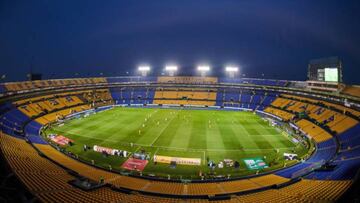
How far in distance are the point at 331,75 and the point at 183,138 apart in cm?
3902

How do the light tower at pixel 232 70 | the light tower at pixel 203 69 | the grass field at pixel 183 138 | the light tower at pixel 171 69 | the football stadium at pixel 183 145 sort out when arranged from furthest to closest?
1. the light tower at pixel 171 69
2. the light tower at pixel 203 69
3. the light tower at pixel 232 70
4. the grass field at pixel 183 138
5. the football stadium at pixel 183 145

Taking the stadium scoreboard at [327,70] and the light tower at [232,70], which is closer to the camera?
the stadium scoreboard at [327,70]

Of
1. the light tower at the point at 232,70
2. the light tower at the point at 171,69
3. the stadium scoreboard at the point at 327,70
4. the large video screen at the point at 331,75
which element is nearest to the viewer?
the stadium scoreboard at the point at 327,70

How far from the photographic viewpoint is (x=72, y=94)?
7325cm

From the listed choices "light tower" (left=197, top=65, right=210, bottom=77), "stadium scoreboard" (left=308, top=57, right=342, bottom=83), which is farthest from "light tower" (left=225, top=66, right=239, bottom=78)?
"stadium scoreboard" (left=308, top=57, right=342, bottom=83)

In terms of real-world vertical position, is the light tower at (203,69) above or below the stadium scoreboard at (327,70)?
above

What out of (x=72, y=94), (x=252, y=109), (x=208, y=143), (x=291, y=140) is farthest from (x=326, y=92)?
(x=72, y=94)

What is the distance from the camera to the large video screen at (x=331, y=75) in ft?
175

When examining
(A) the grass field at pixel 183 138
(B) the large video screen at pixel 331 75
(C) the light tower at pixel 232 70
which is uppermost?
(C) the light tower at pixel 232 70

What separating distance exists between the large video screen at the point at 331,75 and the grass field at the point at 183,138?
18.4m

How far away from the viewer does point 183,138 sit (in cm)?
4156

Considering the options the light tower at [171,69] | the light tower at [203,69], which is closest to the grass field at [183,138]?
the light tower at [203,69]

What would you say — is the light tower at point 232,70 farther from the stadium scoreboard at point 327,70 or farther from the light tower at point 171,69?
the stadium scoreboard at point 327,70

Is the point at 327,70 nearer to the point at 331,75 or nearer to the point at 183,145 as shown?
the point at 331,75
